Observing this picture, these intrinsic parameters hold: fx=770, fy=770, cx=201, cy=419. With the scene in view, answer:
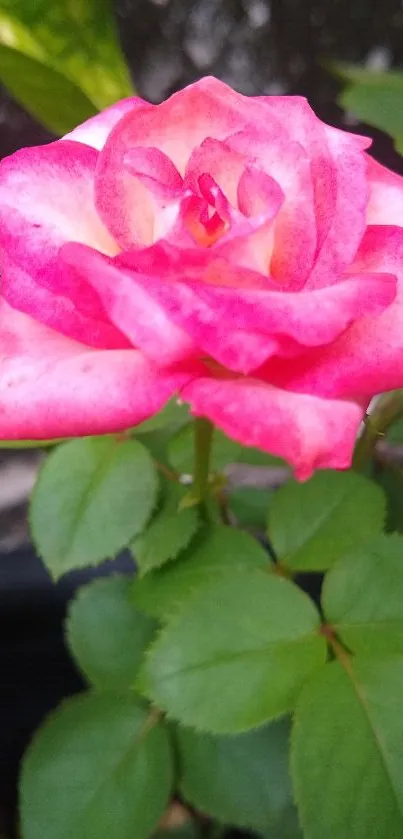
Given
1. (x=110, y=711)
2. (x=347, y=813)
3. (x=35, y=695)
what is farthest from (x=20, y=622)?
(x=347, y=813)

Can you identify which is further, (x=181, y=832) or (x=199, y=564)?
(x=181, y=832)

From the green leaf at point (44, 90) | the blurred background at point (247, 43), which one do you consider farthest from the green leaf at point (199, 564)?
the blurred background at point (247, 43)

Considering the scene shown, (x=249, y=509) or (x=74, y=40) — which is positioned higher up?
(x=74, y=40)

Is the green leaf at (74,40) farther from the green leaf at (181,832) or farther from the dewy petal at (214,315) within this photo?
the green leaf at (181,832)

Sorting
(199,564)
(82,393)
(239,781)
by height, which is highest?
(82,393)

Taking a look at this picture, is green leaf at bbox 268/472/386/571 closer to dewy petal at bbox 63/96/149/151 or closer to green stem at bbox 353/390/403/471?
green stem at bbox 353/390/403/471

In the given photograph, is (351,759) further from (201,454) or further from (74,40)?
(74,40)

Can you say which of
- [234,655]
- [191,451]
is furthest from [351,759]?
[191,451]
